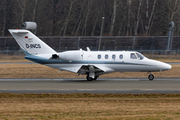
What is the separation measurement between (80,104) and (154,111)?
3558 millimetres

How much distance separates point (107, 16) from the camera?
8031cm

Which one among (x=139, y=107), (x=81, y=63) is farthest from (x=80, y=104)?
(x=81, y=63)

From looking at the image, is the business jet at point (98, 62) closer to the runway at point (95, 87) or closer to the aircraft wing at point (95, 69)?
the aircraft wing at point (95, 69)

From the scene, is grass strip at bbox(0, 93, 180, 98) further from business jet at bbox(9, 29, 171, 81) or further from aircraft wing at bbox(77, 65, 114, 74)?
business jet at bbox(9, 29, 171, 81)

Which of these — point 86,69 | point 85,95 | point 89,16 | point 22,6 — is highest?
point 22,6

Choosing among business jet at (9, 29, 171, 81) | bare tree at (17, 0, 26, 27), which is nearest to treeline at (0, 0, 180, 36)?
bare tree at (17, 0, 26, 27)

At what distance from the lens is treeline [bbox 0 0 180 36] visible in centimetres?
7125

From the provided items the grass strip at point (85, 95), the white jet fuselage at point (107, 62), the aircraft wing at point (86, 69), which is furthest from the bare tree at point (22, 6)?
the grass strip at point (85, 95)

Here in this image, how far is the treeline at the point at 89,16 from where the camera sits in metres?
71.2

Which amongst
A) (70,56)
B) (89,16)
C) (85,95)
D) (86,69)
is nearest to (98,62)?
(86,69)

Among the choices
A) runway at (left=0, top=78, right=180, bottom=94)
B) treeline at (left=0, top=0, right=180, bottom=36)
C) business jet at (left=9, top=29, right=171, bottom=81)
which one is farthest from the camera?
treeline at (left=0, top=0, right=180, bottom=36)

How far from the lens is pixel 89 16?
253 feet

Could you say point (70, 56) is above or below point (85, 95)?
above

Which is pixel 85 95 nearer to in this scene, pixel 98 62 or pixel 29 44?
pixel 98 62
